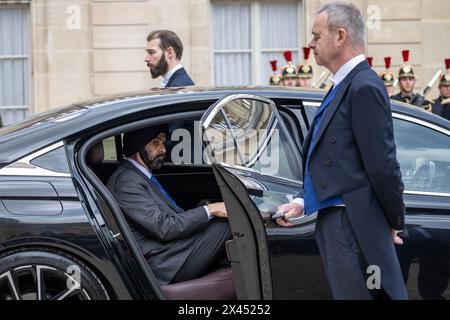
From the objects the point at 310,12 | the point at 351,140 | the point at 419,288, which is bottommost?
the point at 419,288

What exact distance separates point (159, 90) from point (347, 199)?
1.56m

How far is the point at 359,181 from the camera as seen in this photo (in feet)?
12.3

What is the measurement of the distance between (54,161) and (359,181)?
1472 mm

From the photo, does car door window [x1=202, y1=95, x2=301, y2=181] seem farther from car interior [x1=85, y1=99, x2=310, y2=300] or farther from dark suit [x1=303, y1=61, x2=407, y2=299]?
car interior [x1=85, y1=99, x2=310, y2=300]

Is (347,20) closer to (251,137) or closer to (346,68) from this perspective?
(346,68)

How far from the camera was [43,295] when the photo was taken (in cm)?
423

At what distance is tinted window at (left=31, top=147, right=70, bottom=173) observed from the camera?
14.3ft

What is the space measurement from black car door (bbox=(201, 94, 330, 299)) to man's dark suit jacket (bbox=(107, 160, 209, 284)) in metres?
0.43

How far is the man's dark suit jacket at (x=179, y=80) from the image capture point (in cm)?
687

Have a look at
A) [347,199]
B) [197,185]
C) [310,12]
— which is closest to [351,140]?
[347,199]

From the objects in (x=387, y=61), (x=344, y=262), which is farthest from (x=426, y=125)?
(x=387, y=61)

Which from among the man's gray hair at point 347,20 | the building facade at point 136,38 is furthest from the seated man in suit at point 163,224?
the building facade at point 136,38

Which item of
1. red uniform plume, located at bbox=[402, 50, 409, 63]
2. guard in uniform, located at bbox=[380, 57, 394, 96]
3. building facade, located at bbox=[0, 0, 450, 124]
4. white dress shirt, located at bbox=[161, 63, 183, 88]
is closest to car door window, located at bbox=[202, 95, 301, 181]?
white dress shirt, located at bbox=[161, 63, 183, 88]

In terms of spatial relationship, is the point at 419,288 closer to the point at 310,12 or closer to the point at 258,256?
the point at 258,256
